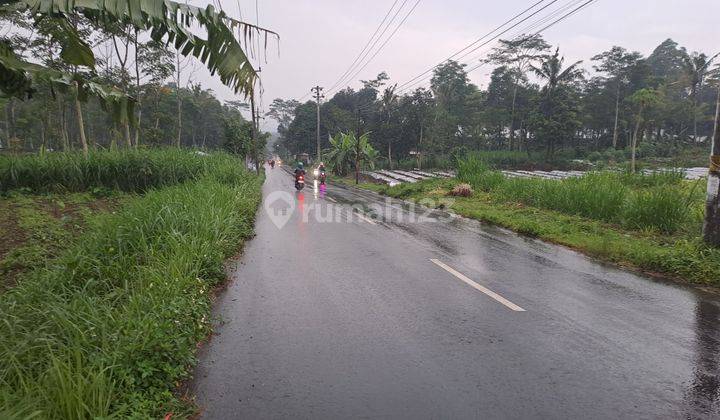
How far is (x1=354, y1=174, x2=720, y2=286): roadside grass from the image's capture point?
7.54 metres

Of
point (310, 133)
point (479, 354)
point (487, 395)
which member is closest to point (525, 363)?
point (479, 354)

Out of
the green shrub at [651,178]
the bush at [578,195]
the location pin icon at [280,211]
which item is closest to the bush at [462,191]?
the bush at [578,195]

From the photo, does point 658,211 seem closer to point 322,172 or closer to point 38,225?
point 38,225

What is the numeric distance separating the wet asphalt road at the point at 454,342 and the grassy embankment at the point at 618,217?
3.16ft

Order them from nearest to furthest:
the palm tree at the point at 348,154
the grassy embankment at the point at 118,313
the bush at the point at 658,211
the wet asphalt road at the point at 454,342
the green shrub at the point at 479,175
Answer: the grassy embankment at the point at 118,313 → the wet asphalt road at the point at 454,342 → the bush at the point at 658,211 → the green shrub at the point at 479,175 → the palm tree at the point at 348,154

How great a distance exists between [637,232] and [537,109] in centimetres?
4736

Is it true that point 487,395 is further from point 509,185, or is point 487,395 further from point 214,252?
point 509,185

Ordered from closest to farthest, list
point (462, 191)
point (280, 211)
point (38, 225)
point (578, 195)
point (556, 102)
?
1. point (38, 225)
2. point (578, 195)
3. point (280, 211)
4. point (462, 191)
5. point (556, 102)

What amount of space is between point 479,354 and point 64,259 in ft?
17.9

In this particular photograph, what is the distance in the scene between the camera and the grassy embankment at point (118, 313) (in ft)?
9.70

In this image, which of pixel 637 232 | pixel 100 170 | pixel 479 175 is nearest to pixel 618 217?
pixel 637 232

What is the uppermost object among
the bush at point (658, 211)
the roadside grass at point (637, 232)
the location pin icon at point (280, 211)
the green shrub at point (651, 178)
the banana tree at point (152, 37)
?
the banana tree at point (152, 37)

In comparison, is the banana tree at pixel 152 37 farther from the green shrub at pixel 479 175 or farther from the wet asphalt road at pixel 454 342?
the green shrub at pixel 479 175

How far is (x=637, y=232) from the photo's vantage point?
10.5m
